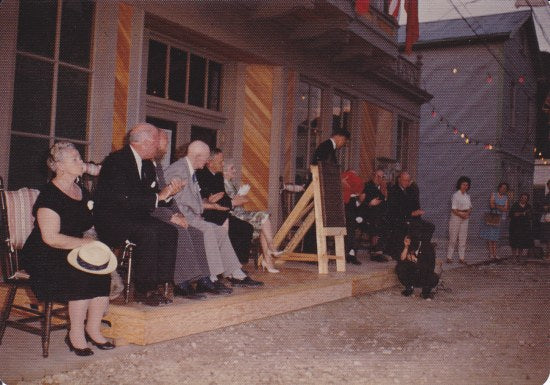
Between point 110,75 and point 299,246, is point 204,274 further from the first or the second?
point 299,246

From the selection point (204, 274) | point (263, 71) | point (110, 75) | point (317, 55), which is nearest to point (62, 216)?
point (204, 274)

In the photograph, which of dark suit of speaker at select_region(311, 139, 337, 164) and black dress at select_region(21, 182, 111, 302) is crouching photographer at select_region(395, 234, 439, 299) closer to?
dark suit of speaker at select_region(311, 139, 337, 164)

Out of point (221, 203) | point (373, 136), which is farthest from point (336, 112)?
point (221, 203)

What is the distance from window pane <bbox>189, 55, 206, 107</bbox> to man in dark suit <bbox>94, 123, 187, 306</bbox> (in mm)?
3887

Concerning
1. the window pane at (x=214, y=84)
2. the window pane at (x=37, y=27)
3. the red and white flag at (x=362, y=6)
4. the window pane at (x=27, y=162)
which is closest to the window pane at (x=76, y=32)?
the window pane at (x=37, y=27)

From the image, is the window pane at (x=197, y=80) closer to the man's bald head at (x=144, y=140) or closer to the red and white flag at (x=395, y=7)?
the man's bald head at (x=144, y=140)

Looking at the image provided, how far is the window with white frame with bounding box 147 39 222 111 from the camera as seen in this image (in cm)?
790

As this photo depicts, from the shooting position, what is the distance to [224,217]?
20.7 ft

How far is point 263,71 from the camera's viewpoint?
30.8 ft

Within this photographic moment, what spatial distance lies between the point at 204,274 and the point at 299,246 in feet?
11.3

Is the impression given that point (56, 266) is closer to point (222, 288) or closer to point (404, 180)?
point (222, 288)

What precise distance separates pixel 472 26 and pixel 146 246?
18559 millimetres

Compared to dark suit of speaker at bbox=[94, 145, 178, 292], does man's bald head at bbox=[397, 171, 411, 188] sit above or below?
above

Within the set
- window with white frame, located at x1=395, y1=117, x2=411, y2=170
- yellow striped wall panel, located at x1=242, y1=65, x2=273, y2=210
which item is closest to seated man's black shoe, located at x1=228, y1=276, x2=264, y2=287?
yellow striped wall panel, located at x1=242, y1=65, x2=273, y2=210
